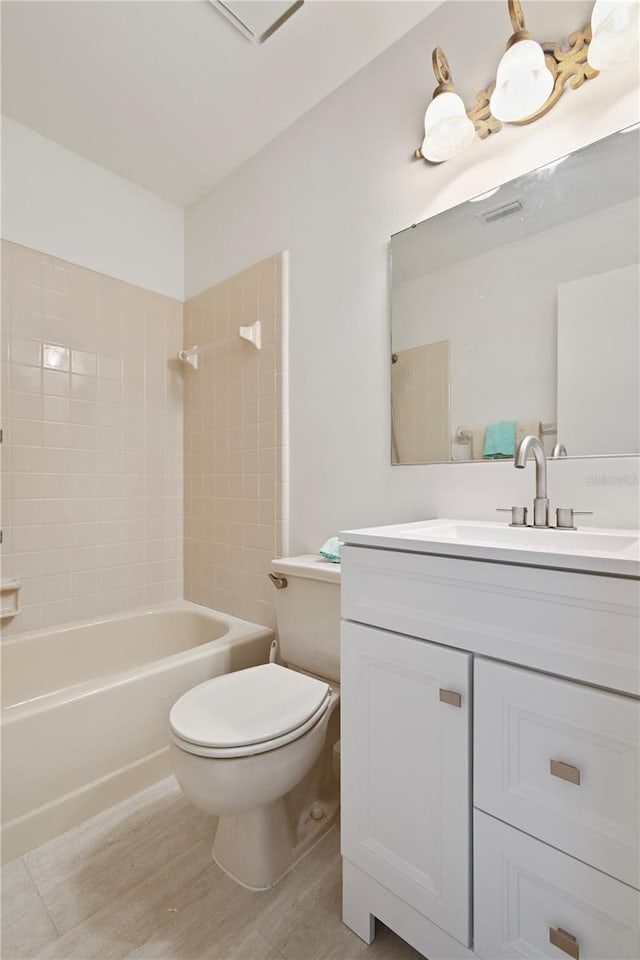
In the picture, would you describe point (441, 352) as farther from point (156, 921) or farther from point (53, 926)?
point (53, 926)

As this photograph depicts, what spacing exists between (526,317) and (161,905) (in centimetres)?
174

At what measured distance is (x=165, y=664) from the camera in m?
1.57

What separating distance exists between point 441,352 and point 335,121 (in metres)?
1.05

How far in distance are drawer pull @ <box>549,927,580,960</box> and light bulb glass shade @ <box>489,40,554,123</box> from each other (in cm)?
172

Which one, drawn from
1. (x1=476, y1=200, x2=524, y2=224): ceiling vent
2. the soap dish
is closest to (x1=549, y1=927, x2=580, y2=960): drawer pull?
(x1=476, y1=200, x2=524, y2=224): ceiling vent

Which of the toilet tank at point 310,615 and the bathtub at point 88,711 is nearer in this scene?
the bathtub at point 88,711

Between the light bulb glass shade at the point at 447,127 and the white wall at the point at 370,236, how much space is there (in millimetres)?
48

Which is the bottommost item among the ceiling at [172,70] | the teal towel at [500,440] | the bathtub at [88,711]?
the bathtub at [88,711]

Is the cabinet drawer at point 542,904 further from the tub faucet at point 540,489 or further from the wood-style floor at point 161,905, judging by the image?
the tub faucet at point 540,489

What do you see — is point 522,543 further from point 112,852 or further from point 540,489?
point 112,852

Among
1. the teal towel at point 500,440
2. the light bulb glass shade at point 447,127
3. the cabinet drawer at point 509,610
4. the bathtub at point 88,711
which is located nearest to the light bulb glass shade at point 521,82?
the light bulb glass shade at point 447,127

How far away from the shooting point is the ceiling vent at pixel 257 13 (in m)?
1.37

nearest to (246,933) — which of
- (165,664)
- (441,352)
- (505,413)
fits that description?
(165,664)

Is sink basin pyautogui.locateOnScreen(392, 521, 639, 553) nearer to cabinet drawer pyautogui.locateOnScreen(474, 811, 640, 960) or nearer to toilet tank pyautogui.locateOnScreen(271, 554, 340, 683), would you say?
toilet tank pyautogui.locateOnScreen(271, 554, 340, 683)
